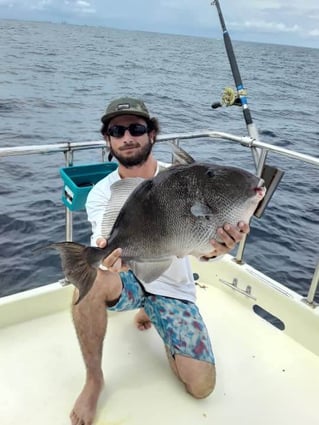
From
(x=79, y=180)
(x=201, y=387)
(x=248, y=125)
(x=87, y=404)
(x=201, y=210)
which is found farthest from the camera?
(x=248, y=125)

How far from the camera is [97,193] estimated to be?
265 centimetres

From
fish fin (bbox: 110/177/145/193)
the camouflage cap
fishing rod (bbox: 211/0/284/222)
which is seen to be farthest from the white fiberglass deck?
the camouflage cap

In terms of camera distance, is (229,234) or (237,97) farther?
(237,97)

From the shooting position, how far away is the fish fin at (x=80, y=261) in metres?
2.00

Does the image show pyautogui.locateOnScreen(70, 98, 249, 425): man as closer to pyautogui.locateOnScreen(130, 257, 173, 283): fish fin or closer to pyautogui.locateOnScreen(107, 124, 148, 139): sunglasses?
pyautogui.locateOnScreen(107, 124, 148, 139): sunglasses

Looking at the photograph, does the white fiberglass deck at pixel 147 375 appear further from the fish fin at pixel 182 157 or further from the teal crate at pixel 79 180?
the fish fin at pixel 182 157

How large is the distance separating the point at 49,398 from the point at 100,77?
23036 mm

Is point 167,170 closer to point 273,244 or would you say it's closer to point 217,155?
point 273,244

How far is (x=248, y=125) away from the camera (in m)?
3.74

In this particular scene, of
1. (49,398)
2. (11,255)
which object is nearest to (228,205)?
(49,398)

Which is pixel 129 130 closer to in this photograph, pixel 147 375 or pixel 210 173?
pixel 210 173

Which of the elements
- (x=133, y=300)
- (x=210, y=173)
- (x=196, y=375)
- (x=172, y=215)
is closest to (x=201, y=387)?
(x=196, y=375)

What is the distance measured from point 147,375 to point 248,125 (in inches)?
84.2

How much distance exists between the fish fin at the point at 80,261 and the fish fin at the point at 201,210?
47 cm
